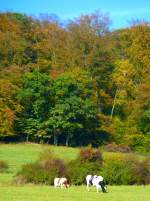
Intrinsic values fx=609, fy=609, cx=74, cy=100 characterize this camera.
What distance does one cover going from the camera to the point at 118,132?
7269cm

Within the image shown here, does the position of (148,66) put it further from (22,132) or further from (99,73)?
(22,132)

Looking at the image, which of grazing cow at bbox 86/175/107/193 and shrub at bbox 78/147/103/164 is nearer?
grazing cow at bbox 86/175/107/193

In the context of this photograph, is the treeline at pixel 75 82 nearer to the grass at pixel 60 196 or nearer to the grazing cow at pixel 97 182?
the grazing cow at pixel 97 182

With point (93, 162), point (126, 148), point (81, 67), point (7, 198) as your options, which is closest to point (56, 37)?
point (81, 67)

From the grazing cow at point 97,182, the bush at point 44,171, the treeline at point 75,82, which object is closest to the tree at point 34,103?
the treeline at point 75,82

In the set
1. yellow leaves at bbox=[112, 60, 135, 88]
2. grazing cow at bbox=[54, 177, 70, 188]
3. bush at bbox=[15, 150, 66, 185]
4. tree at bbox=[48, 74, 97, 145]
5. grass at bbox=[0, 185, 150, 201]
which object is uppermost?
yellow leaves at bbox=[112, 60, 135, 88]

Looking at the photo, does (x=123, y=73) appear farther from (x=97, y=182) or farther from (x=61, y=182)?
(x=97, y=182)

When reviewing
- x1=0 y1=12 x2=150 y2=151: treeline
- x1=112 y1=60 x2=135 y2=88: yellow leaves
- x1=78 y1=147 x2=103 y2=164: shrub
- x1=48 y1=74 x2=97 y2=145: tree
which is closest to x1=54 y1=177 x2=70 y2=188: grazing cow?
x1=78 y1=147 x2=103 y2=164: shrub

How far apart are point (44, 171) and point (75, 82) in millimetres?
36525

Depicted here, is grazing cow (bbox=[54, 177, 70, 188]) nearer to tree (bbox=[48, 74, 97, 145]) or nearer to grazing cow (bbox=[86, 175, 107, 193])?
grazing cow (bbox=[86, 175, 107, 193])

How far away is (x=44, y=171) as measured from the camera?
36.7 metres

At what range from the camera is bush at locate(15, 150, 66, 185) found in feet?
120

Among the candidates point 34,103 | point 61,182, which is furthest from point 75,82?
point 61,182

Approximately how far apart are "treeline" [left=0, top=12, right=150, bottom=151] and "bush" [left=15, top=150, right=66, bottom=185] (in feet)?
100
